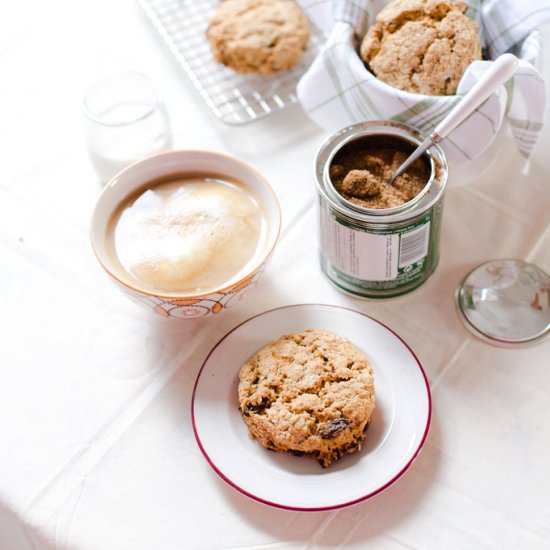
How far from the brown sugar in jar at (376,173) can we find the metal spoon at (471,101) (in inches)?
0.5

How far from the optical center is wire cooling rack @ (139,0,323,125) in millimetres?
1090

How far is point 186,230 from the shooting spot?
86 centimetres

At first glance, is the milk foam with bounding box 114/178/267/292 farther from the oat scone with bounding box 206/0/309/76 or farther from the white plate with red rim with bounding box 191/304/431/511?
the oat scone with bounding box 206/0/309/76

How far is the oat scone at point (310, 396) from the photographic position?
73 cm

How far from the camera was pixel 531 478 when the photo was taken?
0.76 metres

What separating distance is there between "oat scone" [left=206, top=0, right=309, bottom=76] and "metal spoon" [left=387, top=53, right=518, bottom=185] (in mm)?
357

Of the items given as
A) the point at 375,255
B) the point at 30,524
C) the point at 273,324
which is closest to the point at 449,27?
the point at 375,255

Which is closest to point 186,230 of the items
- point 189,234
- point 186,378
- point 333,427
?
point 189,234

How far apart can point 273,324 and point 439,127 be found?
30cm

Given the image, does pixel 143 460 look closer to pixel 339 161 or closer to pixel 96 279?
pixel 96 279

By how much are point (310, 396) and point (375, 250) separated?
0.61ft

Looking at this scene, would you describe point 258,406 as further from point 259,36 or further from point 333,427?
point 259,36

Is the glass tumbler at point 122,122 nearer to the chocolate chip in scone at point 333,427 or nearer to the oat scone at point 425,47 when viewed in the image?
the oat scone at point 425,47

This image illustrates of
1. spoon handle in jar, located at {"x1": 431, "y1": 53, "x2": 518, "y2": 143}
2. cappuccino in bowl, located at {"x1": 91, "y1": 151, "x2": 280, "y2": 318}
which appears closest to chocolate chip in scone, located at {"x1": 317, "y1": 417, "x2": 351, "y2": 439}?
cappuccino in bowl, located at {"x1": 91, "y1": 151, "x2": 280, "y2": 318}
